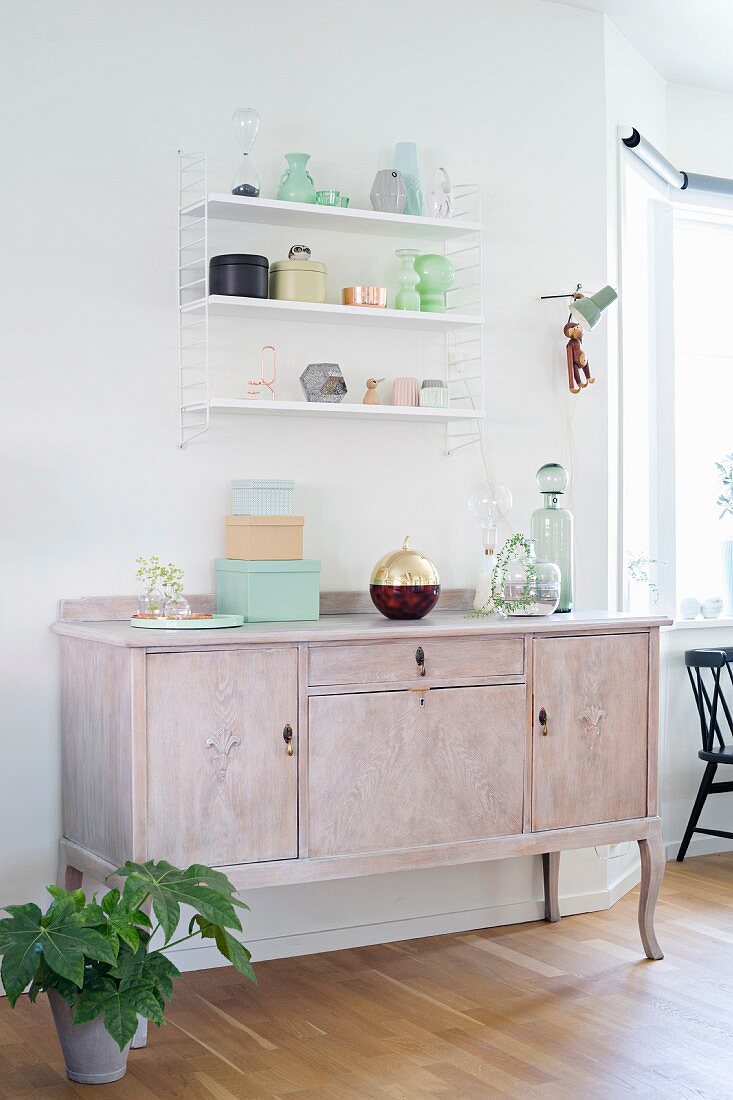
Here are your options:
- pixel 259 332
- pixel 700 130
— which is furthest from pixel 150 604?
pixel 700 130

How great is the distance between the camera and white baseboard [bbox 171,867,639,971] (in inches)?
124

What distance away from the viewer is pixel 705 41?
404cm

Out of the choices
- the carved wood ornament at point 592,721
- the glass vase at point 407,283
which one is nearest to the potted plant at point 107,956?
the carved wood ornament at point 592,721

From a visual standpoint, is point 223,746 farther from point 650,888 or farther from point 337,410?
point 650,888

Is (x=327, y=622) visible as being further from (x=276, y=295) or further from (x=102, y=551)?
(x=276, y=295)

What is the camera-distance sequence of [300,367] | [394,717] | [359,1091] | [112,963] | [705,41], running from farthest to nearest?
[705,41] < [300,367] < [394,717] < [359,1091] < [112,963]

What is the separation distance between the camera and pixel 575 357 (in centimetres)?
370

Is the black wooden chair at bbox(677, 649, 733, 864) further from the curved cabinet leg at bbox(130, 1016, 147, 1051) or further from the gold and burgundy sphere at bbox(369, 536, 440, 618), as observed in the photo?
the curved cabinet leg at bbox(130, 1016, 147, 1051)

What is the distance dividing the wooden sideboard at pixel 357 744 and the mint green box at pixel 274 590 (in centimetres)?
9

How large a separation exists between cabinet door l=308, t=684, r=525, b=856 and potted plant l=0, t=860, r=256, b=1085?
Answer: 1.27ft

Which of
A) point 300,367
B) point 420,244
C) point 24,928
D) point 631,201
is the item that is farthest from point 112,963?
point 631,201

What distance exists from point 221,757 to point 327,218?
1480 millimetres

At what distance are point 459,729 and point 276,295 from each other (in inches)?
48.5

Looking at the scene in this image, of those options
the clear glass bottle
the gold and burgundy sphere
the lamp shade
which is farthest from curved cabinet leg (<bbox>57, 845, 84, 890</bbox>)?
the lamp shade
